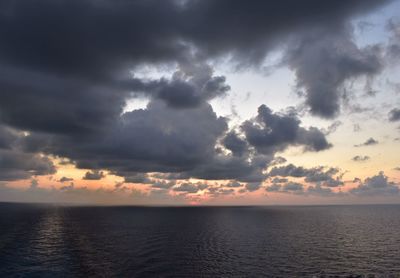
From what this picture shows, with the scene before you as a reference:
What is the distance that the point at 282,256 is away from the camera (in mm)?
90375

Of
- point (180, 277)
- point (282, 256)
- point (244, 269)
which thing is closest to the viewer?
point (180, 277)

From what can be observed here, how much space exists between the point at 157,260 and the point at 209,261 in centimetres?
1309

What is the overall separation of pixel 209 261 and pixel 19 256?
4888 centimetres

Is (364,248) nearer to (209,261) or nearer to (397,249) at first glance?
(397,249)

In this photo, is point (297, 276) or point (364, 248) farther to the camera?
point (364, 248)

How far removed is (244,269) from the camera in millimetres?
75750

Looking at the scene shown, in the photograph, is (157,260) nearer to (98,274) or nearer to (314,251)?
(98,274)

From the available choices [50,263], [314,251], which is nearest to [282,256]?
[314,251]

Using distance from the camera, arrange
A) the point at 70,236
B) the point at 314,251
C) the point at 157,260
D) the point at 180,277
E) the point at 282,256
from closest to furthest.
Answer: the point at 180,277 → the point at 157,260 → the point at 282,256 → the point at 314,251 → the point at 70,236

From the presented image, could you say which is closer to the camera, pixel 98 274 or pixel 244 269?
pixel 98 274

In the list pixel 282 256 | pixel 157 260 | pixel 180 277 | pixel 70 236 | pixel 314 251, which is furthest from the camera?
pixel 70 236

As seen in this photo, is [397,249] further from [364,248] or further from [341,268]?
[341,268]

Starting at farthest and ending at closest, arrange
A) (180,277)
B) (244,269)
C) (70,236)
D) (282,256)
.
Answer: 1. (70,236)
2. (282,256)
3. (244,269)
4. (180,277)

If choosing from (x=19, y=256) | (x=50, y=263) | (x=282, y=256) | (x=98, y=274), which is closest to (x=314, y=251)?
(x=282, y=256)
